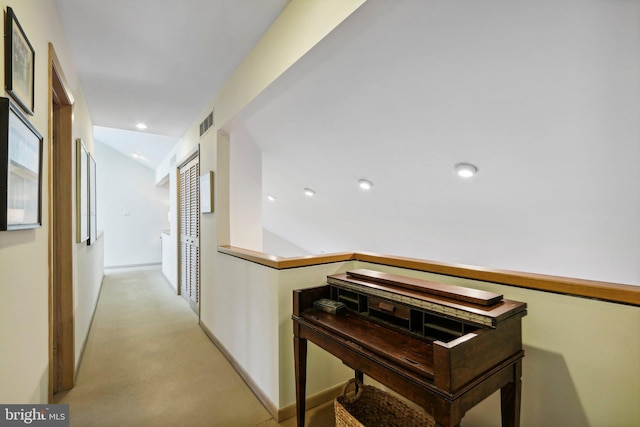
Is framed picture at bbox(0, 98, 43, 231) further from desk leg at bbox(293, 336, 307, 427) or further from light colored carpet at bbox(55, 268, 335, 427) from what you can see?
light colored carpet at bbox(55, 268, 335, 427)

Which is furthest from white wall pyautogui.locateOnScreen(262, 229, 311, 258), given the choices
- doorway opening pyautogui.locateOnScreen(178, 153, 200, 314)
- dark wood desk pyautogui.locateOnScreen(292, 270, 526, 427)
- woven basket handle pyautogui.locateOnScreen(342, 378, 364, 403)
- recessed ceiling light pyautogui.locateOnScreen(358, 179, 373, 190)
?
dark wood desk pyautogui.locateOnScreen(292, 270, 526, 427)

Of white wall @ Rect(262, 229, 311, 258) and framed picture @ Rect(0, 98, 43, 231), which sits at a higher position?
framed picture @ Rect(0, 98, 43, 231)

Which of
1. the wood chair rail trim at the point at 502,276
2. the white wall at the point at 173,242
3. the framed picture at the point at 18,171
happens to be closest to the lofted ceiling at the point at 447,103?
the wood chair rail trim at the point at 502,276

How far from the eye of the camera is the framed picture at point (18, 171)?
0.90m

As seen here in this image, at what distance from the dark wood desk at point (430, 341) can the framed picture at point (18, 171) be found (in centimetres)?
116

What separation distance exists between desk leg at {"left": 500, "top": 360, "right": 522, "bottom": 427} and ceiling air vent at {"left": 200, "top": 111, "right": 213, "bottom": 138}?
304 cm

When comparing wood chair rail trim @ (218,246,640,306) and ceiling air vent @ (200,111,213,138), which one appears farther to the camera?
ceiling air vent @ (200,111,213,138)

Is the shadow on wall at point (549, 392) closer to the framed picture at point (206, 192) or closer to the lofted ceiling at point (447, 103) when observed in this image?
the lofted ceiling at point (447, 103)

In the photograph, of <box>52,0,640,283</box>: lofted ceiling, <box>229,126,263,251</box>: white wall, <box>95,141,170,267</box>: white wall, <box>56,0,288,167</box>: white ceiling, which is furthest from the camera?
<box>95,141,170,267</box>: white wall

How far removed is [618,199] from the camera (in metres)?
1.91

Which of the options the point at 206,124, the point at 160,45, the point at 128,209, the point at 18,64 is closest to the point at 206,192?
the point at 206,124

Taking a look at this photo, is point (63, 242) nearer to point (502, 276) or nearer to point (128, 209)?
point (502, 276)

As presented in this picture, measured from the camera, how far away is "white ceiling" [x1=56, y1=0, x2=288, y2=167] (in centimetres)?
180

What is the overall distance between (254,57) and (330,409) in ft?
7.94
